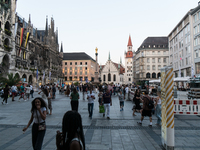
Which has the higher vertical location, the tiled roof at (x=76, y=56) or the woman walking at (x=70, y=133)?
the tiled roof at (x=76, y=56)

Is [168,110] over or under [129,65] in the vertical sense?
under

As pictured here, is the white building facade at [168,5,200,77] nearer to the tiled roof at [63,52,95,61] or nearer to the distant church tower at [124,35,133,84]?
the tiled roof at [63,52,95,61]

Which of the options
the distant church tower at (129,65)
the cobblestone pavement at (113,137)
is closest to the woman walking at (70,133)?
the cobblestone pavement at (113,137)

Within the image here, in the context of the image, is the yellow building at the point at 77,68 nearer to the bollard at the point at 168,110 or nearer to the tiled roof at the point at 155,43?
the tiled roof at the point at 155,43

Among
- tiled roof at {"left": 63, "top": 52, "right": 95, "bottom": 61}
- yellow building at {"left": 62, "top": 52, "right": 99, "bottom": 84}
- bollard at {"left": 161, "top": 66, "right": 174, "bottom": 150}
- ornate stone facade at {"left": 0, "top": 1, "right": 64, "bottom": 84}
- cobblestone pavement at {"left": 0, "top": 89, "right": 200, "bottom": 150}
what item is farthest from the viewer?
tiled roof at {"left": 63, "top": 52, "right": 95, "bottom": 61}

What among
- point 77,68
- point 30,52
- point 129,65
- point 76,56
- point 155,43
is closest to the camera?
point 30,52

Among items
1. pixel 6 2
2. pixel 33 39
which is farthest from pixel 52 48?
pixel 6 2

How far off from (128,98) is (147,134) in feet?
46.8

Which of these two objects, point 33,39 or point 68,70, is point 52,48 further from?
point 68,70

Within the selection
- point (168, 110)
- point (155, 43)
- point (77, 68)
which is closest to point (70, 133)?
point (168, 110)

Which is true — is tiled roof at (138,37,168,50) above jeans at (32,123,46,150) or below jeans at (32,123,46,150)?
above

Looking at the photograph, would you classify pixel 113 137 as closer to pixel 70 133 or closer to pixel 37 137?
pixel 37 137

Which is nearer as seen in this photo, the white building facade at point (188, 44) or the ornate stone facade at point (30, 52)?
the ornate stone facade at point (30, 52)

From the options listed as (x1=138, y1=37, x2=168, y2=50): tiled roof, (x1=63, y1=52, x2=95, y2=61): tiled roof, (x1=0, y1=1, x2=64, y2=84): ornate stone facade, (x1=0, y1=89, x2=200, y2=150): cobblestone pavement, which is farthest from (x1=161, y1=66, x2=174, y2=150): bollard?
(x1=63, y1=52, x2=95, y2=61): tiled roof
